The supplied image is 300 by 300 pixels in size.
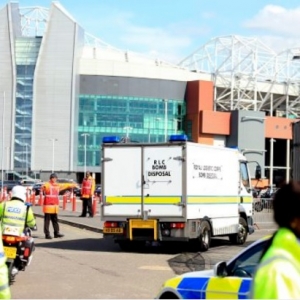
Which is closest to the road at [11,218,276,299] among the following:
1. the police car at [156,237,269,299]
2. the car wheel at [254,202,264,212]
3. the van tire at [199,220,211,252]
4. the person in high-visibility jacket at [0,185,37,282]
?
the van tire at [199,220,211,252]

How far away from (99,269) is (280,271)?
10.8 metres

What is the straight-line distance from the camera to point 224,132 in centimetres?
9406

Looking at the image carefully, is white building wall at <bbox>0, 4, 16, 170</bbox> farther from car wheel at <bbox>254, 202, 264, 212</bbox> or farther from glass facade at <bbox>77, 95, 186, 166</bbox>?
car wheel at <bbox>254, 202, 264, 212</bbox>

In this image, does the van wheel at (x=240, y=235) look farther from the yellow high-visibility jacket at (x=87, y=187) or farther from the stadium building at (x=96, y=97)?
the stadium building at (x=96, y=97)

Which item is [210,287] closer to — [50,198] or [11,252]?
[11,252]

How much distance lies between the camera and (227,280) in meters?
6.11

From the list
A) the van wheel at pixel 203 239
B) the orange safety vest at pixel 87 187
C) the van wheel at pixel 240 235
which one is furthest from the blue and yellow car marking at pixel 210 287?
the orange safety vest at pixel 87 187

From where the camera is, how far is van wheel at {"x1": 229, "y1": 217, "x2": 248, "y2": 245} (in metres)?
18.9

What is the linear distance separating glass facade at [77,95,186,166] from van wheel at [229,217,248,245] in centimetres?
7793

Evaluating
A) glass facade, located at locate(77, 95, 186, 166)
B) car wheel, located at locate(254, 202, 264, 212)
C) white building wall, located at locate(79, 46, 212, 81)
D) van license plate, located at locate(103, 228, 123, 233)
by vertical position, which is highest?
white building wall, located at locate(79, 46, 212, 81)

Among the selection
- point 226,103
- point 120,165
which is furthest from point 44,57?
point 120,165

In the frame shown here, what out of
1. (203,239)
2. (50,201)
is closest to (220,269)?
(203,239)

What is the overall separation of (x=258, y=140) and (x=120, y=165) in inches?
3123

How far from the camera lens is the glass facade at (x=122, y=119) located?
97.8 metres
